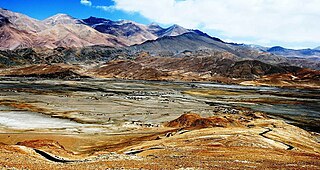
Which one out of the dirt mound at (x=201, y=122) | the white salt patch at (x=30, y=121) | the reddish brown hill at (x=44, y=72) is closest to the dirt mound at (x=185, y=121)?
the dirt mound at (x=201, y=122)

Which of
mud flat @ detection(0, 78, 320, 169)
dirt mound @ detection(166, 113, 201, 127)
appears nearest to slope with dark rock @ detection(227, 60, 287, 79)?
mud flat @ detection(0, 78, 320, 169)

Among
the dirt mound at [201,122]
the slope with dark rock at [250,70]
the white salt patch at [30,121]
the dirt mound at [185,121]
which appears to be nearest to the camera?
the dirt mound at [201,122]

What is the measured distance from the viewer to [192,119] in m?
51.5

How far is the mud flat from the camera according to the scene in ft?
76.7

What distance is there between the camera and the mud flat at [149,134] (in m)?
23.4

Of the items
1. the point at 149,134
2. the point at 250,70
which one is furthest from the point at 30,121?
the point at 250,70

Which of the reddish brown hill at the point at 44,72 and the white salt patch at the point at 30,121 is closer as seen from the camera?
the white salt patch at the point at 30,121

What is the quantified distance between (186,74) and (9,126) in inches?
5695

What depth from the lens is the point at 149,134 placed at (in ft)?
147

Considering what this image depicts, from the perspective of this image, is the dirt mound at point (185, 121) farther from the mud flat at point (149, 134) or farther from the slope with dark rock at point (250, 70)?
the slope with dark rock at point (250, 70)

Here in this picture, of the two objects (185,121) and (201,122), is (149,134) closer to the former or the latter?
A: (201,122)

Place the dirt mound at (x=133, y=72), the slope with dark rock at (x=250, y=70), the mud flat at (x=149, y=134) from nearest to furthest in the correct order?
the mud flat at (x=149, y=134) → the dirt mound at (x=133, y=72) → the slope with dark rock at (x=250, y=70)

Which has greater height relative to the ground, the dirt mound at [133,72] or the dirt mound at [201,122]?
the dirt mound at [133,72]

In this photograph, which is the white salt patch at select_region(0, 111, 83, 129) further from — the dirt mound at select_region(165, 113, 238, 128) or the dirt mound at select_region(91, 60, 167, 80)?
the dirt mound at select_region(91, 60, 167, 80)
